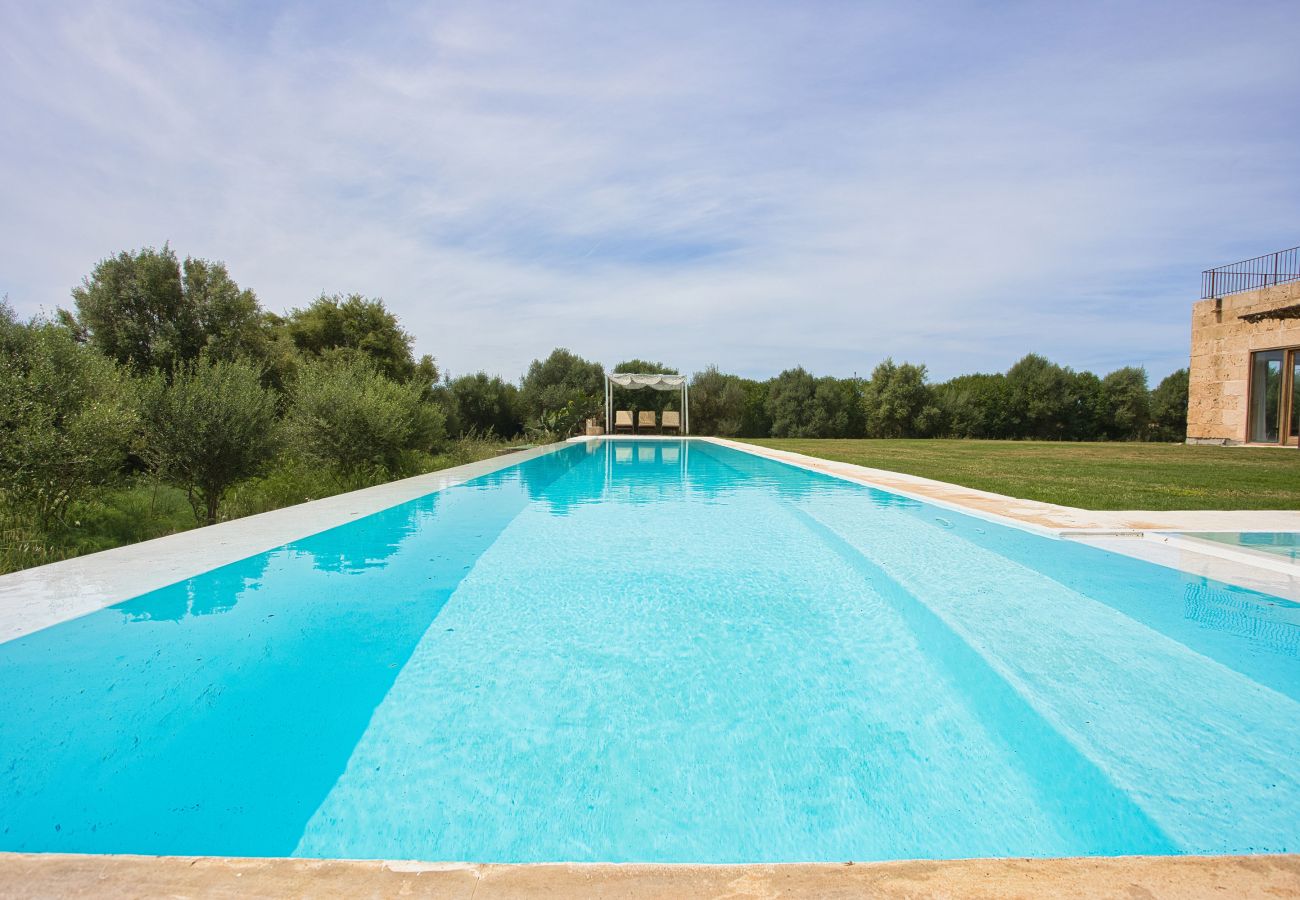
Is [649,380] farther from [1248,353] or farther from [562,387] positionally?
[1248,353]

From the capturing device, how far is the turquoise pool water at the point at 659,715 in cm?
166

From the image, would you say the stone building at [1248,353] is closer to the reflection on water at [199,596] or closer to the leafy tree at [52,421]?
the reflection on water at [199,596]

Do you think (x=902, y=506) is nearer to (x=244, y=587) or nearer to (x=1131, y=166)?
(x=244, y=587)

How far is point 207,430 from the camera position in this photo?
5.69 m

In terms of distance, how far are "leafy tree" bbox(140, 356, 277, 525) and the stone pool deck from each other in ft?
17.3

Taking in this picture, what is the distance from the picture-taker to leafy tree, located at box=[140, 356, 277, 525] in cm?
A: 563

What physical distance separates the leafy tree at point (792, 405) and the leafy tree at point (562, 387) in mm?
8921

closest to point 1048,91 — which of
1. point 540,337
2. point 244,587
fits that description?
point 244,587

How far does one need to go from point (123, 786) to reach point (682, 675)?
1.75 metres

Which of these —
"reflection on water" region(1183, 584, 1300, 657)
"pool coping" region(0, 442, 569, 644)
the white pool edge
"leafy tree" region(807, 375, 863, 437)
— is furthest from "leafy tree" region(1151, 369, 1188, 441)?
"pool coping" region(0, 442, 569, 644)

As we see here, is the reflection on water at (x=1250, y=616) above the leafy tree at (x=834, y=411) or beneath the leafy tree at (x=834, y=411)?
beneath

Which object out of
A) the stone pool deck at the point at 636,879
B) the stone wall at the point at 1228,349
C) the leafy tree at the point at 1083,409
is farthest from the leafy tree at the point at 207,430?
the leafy tree at the point at 1083,409

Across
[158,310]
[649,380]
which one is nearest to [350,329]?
[158,310]

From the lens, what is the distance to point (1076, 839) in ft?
5.41
